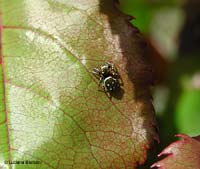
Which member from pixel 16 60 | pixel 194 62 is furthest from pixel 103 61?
pixel 194 62

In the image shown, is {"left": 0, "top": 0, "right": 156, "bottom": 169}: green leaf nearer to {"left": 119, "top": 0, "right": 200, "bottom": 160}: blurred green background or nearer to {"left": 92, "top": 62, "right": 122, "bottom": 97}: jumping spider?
{"left": 92, "top": 62, "right": 122, "bottom": 97}: jumping spider

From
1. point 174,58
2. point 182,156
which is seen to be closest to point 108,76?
point 182,156

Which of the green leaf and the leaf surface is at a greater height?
the green leaf

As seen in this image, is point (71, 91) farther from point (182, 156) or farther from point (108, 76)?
point (182, 156)

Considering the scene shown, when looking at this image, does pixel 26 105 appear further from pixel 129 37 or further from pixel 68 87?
pixel 129 37

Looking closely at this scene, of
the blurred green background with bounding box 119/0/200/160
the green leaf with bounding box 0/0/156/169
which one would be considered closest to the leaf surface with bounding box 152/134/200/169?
the green leaf with bounding box 0/0/156/169

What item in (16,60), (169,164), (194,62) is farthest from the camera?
(194,62)
